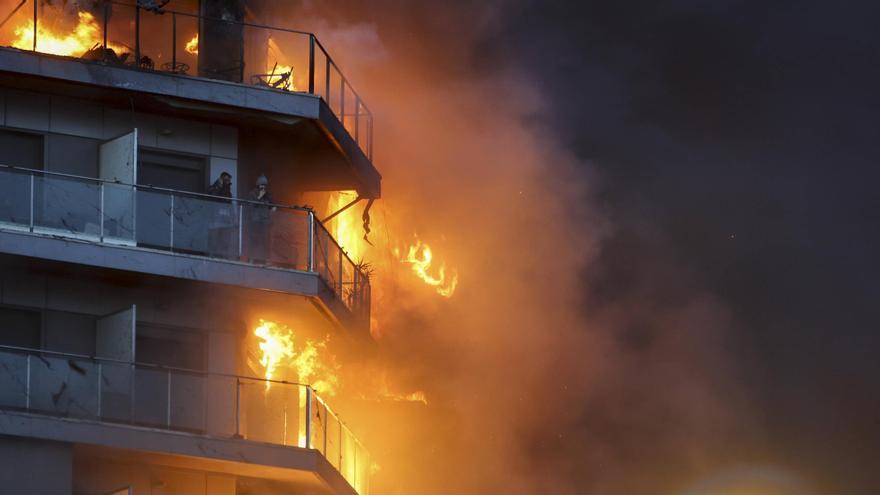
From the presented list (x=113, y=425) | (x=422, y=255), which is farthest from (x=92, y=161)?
(x=422, y=255)

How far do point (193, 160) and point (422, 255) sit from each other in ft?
45.4

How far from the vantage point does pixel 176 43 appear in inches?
1832

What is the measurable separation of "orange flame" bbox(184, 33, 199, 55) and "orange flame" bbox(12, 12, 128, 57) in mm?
1437

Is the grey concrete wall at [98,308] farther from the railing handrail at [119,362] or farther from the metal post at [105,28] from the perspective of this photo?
the metal post at [105,28]

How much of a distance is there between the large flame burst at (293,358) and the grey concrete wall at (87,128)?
3.27 meters

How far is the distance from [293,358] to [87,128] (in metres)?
6.56

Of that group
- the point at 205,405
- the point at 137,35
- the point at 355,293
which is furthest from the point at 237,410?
the point at 137,35

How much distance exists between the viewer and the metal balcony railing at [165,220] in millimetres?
43031

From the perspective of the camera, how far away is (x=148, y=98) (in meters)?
45.3

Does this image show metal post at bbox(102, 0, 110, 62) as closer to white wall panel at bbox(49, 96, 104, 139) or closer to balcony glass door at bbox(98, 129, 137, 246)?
white wall panel at bbox(49, 96, 104, 139)

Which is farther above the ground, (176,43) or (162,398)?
(176,43)

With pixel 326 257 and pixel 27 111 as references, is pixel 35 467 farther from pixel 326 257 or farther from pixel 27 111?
pixel 326 257

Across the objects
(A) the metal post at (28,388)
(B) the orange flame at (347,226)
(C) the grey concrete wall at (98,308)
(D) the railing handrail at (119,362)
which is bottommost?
(A) the metal post at (28,388)

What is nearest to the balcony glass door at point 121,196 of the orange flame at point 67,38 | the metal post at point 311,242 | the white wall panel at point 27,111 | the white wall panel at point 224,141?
the white wall panel at point 27,111
